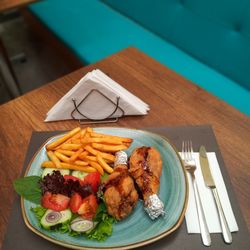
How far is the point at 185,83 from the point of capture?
1.28 m

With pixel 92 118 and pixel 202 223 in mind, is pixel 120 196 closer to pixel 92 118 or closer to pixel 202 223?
pixel 202 223

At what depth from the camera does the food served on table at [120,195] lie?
2.50ft

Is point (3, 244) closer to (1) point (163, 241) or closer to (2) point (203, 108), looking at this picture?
(1) point (163, 241)

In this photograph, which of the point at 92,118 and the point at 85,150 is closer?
the point at 85,150

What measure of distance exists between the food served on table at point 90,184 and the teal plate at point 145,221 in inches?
0.7

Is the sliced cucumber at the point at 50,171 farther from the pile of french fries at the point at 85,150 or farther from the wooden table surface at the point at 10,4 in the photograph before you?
the wooden table surface at the point at 10,4

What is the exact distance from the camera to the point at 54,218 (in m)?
0.76

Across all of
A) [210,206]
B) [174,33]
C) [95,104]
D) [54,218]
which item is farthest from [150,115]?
[174,33]

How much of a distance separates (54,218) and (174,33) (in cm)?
169

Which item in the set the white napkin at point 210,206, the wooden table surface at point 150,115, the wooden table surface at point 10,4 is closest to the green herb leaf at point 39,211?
the wooden table surface at point 150,115

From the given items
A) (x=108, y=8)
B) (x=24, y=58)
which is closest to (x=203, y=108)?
(x=108, y=8)

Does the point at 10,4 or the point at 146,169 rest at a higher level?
the point at 10,4

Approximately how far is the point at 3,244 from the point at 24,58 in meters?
2.99

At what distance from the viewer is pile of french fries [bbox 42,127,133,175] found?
0.91 m
